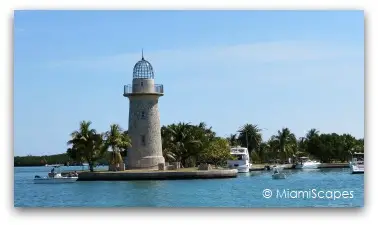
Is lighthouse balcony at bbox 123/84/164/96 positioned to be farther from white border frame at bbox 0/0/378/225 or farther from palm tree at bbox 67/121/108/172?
white border frame at bbox 0/0/378/225

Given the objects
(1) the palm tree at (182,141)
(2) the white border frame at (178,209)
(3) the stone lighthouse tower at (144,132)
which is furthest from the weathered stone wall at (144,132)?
(2) the white border frame at (178,209)

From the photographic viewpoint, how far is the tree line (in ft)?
81.6

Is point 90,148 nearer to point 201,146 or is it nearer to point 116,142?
point 116,142

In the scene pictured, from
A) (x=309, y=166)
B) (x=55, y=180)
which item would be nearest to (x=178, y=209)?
(x=55, y=180)

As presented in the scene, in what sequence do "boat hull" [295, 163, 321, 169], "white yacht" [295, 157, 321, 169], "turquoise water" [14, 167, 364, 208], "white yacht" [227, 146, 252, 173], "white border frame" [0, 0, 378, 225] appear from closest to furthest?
1. "white border frame" [0, 0, 378, 225]
2. "turquoise water" [14, 167, 364, 208]
3. "white yacht" [227, 146, 252, 173]
4. "boat hull" [295, 163, 321, 169]
5. "white yacht" [295, 157, 321, 169]

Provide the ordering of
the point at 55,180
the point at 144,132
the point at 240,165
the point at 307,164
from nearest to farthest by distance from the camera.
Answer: the point at 144,132 < the point at 55,180 < the point at 240,165 < the point at 307,164

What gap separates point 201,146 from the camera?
3388 cm

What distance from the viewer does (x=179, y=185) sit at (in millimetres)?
21969

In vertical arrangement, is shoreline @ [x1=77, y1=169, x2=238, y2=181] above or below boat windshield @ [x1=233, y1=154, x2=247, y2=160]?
below

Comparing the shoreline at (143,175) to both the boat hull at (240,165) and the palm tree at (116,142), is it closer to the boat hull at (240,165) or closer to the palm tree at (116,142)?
the palm tree at (116,142)

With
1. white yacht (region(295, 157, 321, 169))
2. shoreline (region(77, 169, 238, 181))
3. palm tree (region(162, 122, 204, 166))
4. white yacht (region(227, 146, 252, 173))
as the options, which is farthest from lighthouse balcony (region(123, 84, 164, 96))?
white yacht (region(295, 157, 321, 169))

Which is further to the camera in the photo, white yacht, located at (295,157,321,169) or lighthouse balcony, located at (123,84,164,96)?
white yacht, located at (295,157,321,169)

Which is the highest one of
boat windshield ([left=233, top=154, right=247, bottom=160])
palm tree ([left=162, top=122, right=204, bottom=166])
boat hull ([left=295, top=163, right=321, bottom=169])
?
palm tree ([left=162, top=122, right=204, bottom=166])

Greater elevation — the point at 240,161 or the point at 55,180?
the point at 240,161
